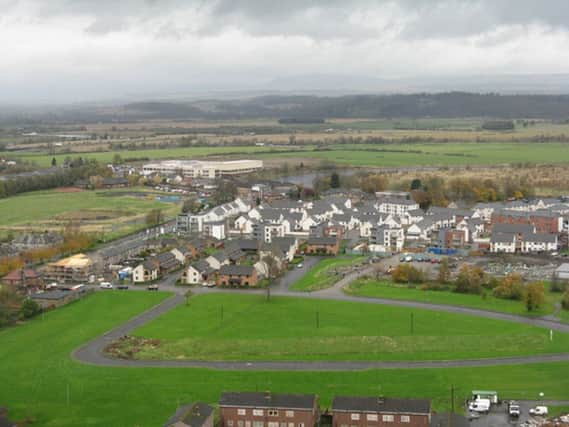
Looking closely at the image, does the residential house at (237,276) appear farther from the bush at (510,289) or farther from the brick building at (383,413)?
the brick building at (383,413)

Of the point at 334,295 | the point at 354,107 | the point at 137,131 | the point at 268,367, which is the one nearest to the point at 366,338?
the point at 268,367

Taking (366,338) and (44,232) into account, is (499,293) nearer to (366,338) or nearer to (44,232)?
(366,338)

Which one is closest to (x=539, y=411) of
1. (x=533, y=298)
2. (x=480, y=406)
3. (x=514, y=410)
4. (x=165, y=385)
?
(x=514, y=410)

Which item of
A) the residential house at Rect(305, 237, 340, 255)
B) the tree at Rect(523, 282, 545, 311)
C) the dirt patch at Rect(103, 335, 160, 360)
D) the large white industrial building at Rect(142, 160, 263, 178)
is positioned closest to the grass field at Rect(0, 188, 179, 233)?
the large white industrial building at Rect(142, 160, 263, 178)

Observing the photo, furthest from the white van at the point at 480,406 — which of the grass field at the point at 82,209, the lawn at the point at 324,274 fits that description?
the grass field at the point at 82,209

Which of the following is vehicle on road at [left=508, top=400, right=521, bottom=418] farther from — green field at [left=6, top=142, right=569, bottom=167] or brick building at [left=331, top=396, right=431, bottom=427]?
green field at [left=6, top=142, right=569, bottom=167]
